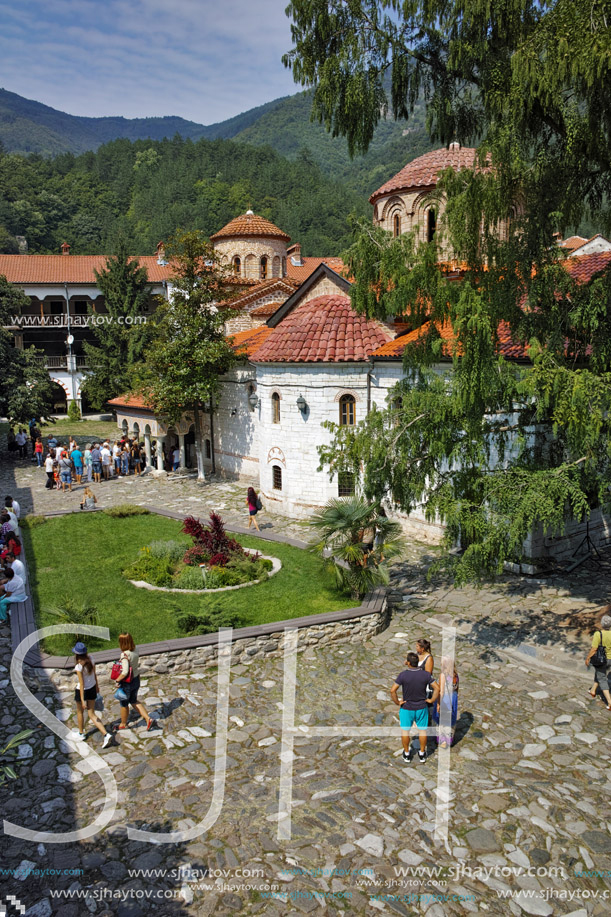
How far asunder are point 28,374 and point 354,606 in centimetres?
1795

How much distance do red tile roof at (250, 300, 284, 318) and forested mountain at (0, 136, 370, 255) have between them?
38.3 m

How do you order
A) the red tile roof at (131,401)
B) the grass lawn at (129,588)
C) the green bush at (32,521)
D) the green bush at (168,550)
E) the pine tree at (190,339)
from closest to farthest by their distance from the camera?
1. the grass lawn at (129,588)
2. the green bush at (168,550)
3. the green bush at (32,521)
4. the pine tree at (190,339)
5. the red tile roof at (131,401)

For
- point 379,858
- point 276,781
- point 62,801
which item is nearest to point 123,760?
point 62,801

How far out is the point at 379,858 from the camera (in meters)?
5.52

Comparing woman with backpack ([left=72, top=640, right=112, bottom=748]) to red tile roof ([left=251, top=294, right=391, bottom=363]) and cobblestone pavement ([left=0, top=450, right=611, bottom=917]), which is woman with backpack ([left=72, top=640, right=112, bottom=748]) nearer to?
cobblestone pavement ([left=0, top=450, right=611, bottom=917])

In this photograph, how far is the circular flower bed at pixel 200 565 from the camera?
11.5 m

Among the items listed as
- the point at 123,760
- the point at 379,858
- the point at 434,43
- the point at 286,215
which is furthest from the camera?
the point at 286,215

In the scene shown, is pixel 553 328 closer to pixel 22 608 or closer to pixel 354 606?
pixel 354 606

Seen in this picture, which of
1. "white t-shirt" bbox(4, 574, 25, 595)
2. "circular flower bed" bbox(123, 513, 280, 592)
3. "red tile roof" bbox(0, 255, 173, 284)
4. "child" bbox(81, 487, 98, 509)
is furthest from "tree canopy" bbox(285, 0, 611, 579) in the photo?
"red tile roof" bbox(0, 255, 173, 284)

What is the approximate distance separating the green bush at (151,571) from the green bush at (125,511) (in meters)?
4.21

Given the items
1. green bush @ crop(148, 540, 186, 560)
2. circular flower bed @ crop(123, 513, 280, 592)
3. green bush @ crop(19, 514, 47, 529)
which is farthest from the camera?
green bush @ crop(19, 514, 47, 529)

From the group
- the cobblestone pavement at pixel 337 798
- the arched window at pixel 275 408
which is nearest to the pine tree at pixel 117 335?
the arched window at pixel 275 408

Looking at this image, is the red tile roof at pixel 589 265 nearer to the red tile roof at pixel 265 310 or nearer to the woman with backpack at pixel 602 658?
the woman with backpack at pixel 602 658

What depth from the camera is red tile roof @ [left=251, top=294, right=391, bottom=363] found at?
1602 cm
